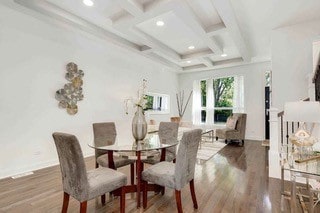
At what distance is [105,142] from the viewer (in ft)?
8.75

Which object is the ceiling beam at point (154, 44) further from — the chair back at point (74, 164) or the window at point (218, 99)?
the chair back at point (74, 164)

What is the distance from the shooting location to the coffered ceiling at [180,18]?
9.91 ft

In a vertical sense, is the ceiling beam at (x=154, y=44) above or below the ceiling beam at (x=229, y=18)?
above

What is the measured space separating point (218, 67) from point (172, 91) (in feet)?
7.03

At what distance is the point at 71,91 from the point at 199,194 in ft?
11.1

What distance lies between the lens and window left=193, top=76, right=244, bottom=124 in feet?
23.2

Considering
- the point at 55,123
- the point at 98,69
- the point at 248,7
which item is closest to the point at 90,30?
the point at 98,69

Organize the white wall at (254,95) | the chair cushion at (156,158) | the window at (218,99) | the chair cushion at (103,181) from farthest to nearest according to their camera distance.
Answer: the window at (218,99) < the white wall at (254,95) < the chair cushion at (156,158) < the chair cushion at (103,181)

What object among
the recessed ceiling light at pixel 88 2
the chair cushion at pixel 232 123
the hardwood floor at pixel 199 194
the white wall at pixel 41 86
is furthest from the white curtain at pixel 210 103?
the recessed ceiling light at pixel 88 2

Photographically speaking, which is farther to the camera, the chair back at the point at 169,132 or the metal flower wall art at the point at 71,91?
the metal flower wall art at the point at 71,91

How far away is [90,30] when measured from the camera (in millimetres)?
3869

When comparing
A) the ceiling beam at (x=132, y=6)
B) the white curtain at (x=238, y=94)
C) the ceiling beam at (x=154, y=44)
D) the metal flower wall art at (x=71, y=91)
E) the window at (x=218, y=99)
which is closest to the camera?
the ceiling beam at (x=132, y=6)

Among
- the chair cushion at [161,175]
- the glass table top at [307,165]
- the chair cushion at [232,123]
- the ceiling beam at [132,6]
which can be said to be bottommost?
the chair cushion at [161,175]

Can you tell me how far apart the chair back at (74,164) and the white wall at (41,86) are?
223cm
